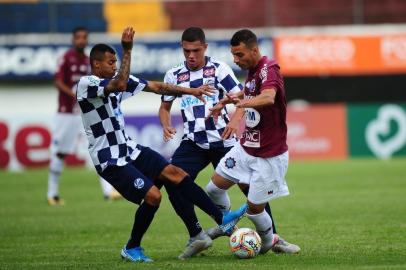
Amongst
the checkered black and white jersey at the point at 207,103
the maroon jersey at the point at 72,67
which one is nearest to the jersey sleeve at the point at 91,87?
the checkered black and white jersey at the point at 207,103

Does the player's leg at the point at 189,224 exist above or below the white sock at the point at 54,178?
above

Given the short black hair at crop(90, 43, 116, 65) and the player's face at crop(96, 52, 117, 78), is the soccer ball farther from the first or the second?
the short black hair at crop(90, 43, 116, 65)

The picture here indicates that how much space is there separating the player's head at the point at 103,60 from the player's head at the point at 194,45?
932 millimetres

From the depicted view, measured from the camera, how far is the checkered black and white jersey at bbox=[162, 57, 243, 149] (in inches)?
396

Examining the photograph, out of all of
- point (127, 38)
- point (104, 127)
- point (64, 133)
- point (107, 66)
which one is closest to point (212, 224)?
point (104, 127)

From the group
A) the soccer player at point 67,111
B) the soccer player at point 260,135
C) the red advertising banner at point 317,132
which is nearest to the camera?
the soccer player at point 260,135

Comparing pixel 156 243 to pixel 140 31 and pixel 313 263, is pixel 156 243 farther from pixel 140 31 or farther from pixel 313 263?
pixel 140 31

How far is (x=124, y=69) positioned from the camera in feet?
28.7

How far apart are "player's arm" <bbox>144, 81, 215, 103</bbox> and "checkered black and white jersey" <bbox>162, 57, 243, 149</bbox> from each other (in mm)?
903

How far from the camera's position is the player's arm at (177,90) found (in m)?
9.04

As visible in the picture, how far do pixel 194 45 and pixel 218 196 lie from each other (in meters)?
1.65

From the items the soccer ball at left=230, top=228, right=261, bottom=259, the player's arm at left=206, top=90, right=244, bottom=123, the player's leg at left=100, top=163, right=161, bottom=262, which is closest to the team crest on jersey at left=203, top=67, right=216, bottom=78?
the player's arm at left=206, top=90, right=244, bottom=123

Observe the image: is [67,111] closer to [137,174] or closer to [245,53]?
[137,174]

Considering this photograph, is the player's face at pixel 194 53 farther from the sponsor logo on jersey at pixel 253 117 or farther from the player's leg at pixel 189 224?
the player's leg at pixel 189 224
